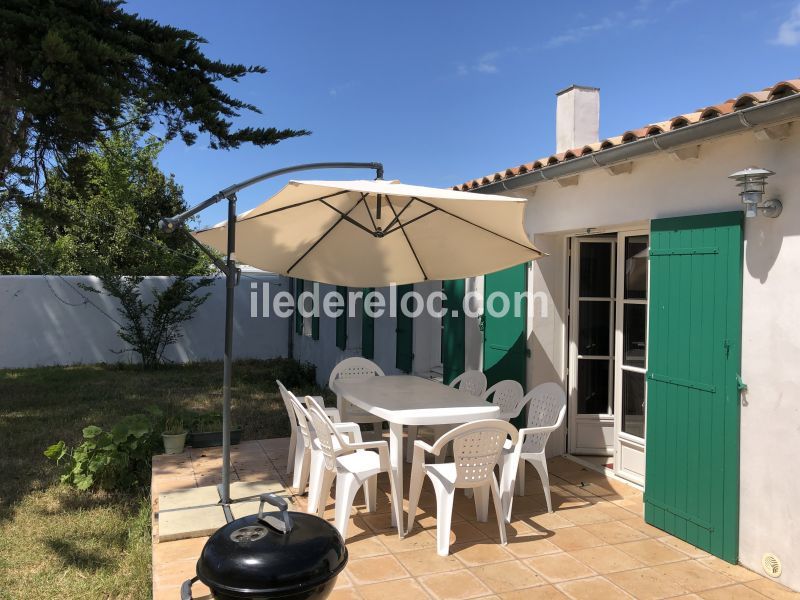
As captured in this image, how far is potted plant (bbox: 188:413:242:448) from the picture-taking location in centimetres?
655

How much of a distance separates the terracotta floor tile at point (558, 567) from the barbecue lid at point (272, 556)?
1.83 meters

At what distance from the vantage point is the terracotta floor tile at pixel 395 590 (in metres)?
3.31

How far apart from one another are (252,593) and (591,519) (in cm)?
320

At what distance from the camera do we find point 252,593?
201 centimetres

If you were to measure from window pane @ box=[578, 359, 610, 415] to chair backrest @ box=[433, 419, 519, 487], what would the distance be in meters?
2.17

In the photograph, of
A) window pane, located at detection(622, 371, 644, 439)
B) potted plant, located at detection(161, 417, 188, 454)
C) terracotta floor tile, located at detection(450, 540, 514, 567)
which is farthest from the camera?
potted plant, located at detection(161, 417, 188, 454)

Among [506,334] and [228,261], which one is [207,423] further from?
[506,334]

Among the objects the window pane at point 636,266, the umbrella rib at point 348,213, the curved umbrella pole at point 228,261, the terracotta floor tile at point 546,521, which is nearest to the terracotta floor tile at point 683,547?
the terracotta floor tile at point 546,521

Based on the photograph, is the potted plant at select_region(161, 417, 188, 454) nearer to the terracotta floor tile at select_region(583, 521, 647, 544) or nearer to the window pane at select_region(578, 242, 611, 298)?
the terracotta floor tile at select_region(583, 521, 647, 544)

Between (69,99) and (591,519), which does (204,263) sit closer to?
(69,99)

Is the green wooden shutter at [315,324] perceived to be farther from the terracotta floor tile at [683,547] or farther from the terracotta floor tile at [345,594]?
the terracotta floor tile at [345,594]

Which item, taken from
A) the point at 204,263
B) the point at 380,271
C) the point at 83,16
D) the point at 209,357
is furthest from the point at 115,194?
the point at 380,271

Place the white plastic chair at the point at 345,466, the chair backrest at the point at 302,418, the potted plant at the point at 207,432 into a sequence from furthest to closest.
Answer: the potted plant at the point at 207,432, the chair backrest at the point at 302,418, the white plastic chair at the point at 345,466

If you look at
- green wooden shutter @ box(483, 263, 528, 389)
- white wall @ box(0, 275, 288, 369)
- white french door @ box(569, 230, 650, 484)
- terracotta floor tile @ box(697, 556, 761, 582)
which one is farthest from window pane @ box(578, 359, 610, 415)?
white wall @ box(0, 275, 288, 369)
